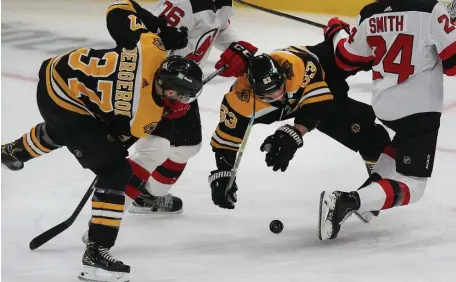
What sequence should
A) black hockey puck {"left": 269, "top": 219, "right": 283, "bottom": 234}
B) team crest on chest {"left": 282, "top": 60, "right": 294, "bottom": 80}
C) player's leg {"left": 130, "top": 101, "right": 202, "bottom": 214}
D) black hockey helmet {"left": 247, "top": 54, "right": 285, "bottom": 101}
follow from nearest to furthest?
1. black hockey helmet {"left": 247, "top": 54, "right": 285, "bottom": 101}
2. team crest on chest {"left": 282, "top": 60, "right": 294, "bottom": 80}
3. black hockey puck {"left": 269, "top": 219, "right": 283, "bottom": 234}
4. player's leg {"left": 130, "top": 101, "right": 202, "bottom": 214}

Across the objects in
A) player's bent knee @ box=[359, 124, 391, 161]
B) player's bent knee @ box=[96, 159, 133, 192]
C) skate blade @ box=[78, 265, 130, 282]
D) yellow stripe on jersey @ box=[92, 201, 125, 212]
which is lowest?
skate blade @ box=[78, 265, 130, 282]

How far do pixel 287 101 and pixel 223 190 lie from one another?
1.15ft

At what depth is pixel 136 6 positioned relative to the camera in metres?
2.60

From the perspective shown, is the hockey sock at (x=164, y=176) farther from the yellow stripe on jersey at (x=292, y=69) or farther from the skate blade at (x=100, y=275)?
the skate blade at (x=100, y=275)

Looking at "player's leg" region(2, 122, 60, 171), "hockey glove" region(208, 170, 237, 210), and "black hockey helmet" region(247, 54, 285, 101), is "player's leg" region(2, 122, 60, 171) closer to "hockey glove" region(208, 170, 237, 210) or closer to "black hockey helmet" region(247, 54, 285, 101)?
"hockey glove" region(208, 170, 237, 210)

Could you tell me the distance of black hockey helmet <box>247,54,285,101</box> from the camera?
246 centimetres

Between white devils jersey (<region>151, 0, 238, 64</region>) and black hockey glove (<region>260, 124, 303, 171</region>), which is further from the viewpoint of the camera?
white devils jersey (<region>151, 0, 238, 64</region>)

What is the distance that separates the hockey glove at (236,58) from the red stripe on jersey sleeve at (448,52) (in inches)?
23.7

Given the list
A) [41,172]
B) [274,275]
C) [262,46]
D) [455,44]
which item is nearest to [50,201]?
[41,172]

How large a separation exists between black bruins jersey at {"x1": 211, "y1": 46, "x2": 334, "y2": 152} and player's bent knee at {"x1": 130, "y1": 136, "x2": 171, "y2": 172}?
0.21 meters

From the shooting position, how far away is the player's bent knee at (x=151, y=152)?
255 cm

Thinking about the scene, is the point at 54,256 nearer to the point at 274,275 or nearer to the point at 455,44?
the point at 274,275

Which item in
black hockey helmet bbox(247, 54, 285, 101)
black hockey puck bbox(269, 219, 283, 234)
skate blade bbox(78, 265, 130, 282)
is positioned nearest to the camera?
skate blade bbox(78, 265, 130, 282)

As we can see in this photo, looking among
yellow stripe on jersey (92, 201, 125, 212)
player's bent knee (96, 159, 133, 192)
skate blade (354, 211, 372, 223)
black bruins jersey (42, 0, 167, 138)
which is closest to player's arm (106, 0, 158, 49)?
black bruins jersey (42, 0, 167, 138)
